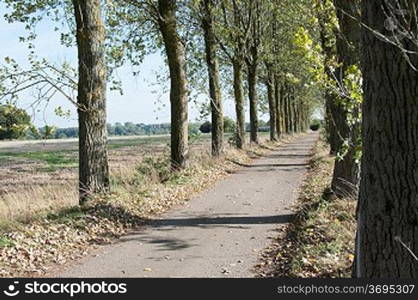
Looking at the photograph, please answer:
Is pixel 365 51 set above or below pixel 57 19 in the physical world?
below

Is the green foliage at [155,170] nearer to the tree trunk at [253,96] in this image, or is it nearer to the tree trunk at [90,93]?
the tree trunk at [90,93]

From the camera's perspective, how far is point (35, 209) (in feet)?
39.7

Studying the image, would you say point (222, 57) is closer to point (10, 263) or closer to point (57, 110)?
point (57, 110)

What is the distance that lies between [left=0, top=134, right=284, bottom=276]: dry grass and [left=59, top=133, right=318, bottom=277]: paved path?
1.72 feet

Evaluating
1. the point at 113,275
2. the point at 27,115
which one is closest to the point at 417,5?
the point at 113,275

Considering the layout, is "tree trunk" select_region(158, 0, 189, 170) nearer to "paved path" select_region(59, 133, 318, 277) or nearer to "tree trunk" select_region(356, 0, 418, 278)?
"paved path" select_region(59, 133, 318, 277)

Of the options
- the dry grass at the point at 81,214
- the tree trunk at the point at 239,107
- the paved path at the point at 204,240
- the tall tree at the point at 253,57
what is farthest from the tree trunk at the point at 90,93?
the tall tree at the point at 253,57

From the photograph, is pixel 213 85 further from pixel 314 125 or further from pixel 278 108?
pixel 314 125

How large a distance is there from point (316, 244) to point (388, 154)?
13.7 ft

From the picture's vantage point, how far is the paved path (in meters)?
7.80

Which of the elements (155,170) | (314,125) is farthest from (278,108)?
(314,125)

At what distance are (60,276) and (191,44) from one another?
1817 cm

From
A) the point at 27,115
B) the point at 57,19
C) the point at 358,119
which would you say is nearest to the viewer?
the point at 358,119

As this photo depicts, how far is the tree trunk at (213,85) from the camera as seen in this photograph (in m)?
23.1
